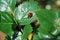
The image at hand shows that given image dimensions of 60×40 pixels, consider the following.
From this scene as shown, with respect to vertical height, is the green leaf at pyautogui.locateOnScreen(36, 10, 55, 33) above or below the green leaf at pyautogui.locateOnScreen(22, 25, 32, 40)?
above

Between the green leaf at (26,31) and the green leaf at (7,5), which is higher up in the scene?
the green leaf at (7,5)

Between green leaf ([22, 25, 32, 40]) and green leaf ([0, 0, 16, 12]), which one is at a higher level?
green leaf ([0, 0, 16, 12])

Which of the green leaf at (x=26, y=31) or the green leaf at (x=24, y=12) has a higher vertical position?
the green leaf at (x=24, y=12)

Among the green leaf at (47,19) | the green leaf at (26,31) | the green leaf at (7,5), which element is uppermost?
the green leaf at (7,5)

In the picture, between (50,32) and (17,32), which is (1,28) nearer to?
(17,32)

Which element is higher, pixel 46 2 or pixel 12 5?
pixel 12 5

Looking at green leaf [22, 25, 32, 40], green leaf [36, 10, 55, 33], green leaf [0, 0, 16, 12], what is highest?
green leaf [0, 0, 16, 12]

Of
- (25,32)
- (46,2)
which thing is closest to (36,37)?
(25,32)

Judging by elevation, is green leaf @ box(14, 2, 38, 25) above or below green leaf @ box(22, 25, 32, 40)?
above
